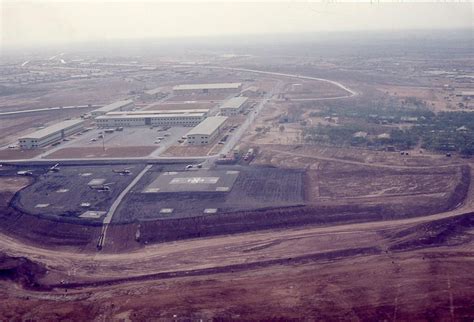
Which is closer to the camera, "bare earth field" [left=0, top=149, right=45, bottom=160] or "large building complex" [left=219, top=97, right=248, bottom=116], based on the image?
"bare earth field" [left=0, top=149, right=45, bottom=160]

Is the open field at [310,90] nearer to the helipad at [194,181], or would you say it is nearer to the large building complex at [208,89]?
the large building complex at [208,89]

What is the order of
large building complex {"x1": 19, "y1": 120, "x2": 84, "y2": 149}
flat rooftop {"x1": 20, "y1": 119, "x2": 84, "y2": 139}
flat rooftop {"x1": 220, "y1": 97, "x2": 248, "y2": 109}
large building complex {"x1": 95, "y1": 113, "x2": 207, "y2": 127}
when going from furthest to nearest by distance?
flat rooftop {"x1": 220, "y1": 97, "x2": 248, "y2": 109}
large building complex {"x1": 95, "y1": 113, "x2": 207, "y2": 127}
flat rooftop {"x1": 20, "y1": 119, "x2": 84, "y2": 139}
large building complex {"x1": 19, "y1": 120, "x2": 84, "y2": 149}

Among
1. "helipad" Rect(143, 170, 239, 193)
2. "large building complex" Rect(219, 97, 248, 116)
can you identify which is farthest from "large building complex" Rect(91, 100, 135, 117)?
"helipad" Rect(143, 170, 239, 193)

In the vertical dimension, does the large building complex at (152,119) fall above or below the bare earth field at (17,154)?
above

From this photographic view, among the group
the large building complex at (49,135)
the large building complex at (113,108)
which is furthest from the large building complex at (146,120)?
the large building complex at (113,108)

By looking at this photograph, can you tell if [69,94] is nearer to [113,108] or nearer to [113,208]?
[113,108]

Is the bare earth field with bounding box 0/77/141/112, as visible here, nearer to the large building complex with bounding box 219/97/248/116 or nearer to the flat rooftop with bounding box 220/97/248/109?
the flat rooftop with bounding box 220/97/248/109
